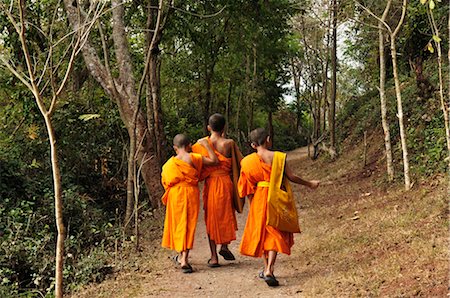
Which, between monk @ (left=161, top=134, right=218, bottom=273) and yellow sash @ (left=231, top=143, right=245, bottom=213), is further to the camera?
yellow sash @ (left=231, top=143, right=245, bottom=213)

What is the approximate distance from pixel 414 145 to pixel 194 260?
7208mm

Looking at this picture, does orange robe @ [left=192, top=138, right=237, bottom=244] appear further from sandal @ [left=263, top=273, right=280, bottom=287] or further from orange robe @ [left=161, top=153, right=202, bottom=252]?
sandal @ [left=263, top=273, right=280, bottom=287]

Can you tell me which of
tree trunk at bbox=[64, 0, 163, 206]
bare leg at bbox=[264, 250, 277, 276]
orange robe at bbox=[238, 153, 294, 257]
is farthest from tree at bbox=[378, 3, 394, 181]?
bare leg at bbox=[264, 250, 277, 276]

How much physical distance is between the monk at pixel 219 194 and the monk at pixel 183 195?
145mm

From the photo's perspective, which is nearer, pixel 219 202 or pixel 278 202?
pixel 278 202

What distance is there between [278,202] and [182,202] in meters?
1.34

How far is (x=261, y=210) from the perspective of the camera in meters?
6.29

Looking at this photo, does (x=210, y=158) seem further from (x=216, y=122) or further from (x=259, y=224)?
(x=259, y=224)

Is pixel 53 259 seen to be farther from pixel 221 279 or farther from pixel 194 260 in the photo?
pixel 221 279

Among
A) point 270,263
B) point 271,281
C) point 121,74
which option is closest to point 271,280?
point 271,281

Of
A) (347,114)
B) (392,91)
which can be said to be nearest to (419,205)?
(392,91)

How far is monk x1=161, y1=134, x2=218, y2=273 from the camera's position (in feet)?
22.5

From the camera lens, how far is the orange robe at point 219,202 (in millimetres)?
7027

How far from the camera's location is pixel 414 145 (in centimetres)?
1273
